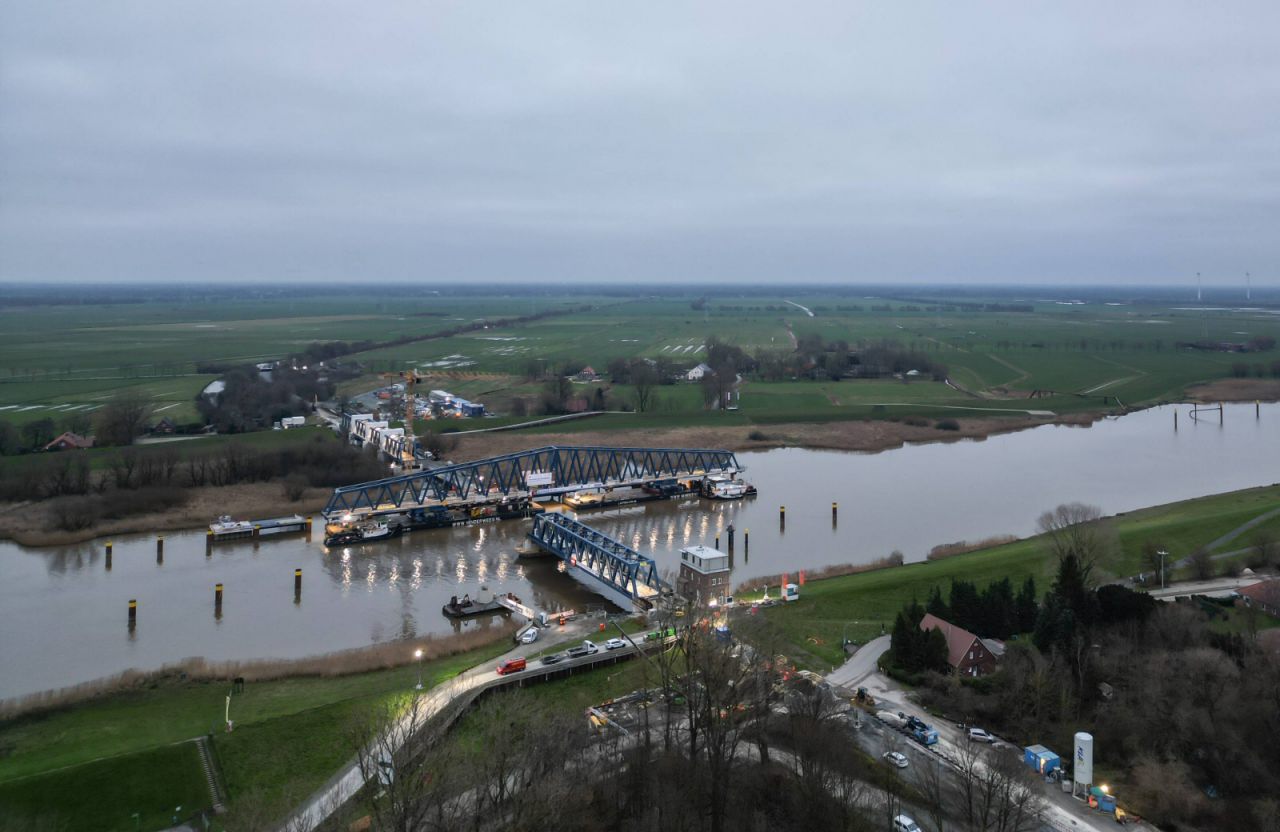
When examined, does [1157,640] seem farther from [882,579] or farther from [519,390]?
[519,390]

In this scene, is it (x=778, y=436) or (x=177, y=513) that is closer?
(x=177, y=513)

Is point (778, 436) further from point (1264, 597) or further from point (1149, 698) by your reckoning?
point (1149, 698)

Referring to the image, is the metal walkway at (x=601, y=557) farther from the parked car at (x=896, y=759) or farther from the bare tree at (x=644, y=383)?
the bare tree at (x=644, y=383)

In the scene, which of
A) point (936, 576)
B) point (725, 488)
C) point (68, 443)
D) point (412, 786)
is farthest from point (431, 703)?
point (68, 443)

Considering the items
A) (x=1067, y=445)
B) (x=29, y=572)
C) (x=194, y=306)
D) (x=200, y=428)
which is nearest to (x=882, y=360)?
(x=1067, y=445)

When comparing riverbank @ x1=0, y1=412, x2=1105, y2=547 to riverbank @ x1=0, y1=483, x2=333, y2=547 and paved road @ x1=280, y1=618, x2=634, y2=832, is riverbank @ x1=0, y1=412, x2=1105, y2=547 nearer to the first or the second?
riverbank @ x1=0, y1=483, x2=333, y2=547

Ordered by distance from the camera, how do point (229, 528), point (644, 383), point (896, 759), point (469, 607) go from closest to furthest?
point (896, 759)
point (469, 607)
point (229, 528)
point (644, 383)
